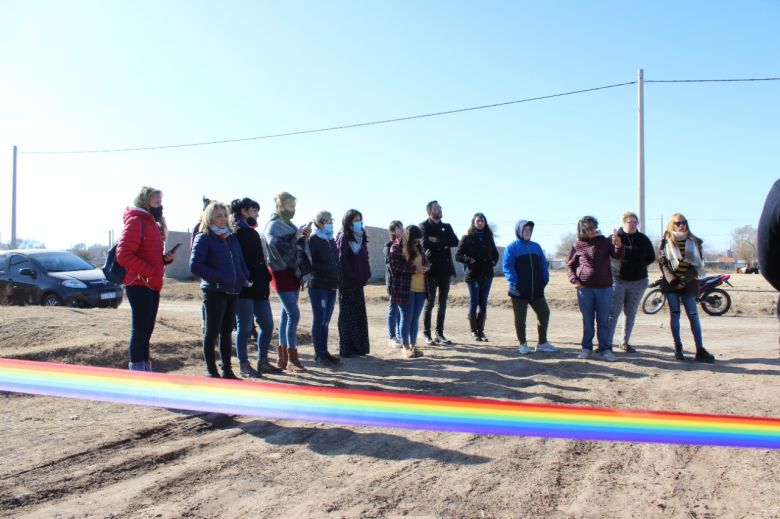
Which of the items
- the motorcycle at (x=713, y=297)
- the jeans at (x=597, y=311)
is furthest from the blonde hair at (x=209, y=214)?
the motorcycle at (x=713, y=297)

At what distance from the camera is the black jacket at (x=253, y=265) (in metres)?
6.68

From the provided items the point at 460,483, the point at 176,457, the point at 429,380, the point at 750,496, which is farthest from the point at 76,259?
the point at 750,496

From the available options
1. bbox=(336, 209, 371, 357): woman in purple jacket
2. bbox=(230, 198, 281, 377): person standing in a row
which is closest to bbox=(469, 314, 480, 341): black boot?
bbox=(336, 209, 371, 357): woman in purple jacket

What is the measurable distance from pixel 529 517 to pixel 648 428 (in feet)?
3.74

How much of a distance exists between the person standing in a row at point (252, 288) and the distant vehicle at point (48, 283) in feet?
22.9

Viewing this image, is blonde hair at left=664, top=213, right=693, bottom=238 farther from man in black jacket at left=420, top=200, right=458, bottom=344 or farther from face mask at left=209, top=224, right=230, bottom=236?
face mask at left=209, top=224, right=230, bottom=236

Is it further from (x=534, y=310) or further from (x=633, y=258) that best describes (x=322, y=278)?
(x=633, y=258)

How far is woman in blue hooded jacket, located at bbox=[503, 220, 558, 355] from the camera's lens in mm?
8344

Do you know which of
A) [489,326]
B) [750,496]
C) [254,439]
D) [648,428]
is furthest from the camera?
[489,326]

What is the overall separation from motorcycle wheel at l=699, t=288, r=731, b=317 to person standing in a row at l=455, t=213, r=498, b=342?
7484 millimetres

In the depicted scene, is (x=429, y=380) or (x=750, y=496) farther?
(x=429, y=380)

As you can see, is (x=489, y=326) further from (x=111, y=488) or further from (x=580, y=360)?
(x=111, y=488)

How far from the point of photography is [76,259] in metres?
14.0

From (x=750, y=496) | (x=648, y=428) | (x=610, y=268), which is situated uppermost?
(x=610, y=268)
